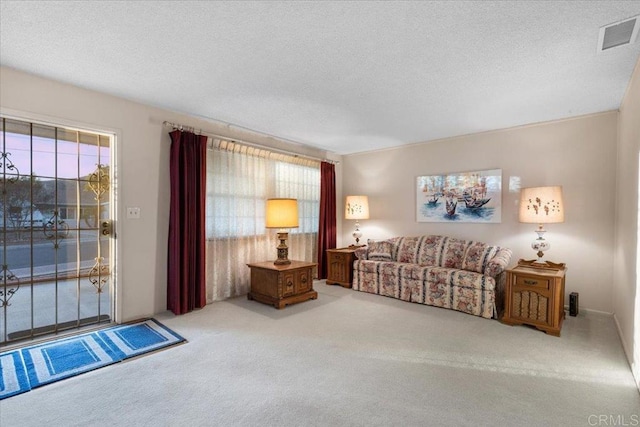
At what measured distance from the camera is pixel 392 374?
7.48 ft

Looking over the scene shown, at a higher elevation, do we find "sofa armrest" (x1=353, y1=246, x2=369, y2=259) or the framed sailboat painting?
the framed sailboat painting

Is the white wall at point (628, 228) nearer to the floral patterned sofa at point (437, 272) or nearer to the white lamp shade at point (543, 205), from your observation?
the white lamp shade at point (543, 205)

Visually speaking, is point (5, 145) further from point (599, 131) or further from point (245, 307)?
point (599, 131)

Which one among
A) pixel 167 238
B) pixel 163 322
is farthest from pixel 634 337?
pixel 167 238

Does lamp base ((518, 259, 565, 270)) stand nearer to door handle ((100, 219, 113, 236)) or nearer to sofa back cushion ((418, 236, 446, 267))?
sofa back cushion ((418, 236, 446, 267))

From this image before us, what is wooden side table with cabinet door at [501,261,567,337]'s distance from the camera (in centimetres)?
305

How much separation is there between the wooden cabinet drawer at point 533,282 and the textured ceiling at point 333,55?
1.86m

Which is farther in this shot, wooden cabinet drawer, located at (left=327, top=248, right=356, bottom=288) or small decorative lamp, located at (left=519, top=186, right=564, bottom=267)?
wooden cabinet drawer, located at (left=327, top=248, right=356, bottom=288)

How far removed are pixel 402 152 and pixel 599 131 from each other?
8.31 feet

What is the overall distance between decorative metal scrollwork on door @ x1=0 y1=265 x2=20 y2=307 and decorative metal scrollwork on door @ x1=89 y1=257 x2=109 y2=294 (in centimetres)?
58

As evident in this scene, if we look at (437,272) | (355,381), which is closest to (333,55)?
(355,381)

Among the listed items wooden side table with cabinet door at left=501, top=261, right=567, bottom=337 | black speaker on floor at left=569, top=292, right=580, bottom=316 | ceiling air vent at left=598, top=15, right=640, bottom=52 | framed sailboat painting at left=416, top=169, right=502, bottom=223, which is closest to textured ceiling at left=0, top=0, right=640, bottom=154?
ceiling air vent at left=598, top=15, right=640, bottom=52

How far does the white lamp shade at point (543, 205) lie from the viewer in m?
3.34

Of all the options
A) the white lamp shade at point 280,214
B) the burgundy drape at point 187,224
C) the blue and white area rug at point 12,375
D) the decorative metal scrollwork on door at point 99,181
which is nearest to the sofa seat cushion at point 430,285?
the white lamp shade at point 280,214
